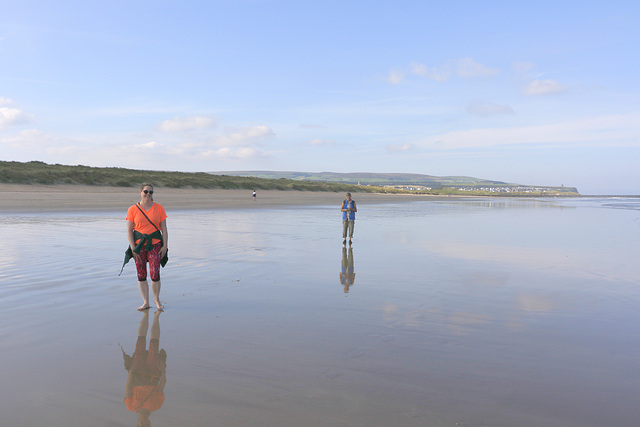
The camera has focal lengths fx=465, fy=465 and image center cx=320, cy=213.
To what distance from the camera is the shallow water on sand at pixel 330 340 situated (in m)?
3.66

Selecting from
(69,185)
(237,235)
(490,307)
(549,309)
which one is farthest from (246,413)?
(69,185)

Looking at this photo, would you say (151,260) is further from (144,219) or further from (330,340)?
(330,340)

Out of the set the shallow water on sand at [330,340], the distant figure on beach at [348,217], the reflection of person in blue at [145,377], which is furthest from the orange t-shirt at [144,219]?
the distant figure on beach at [348,217]

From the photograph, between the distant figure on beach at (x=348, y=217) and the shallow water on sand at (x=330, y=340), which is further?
the distant figure on beach at (x=348, y=217)

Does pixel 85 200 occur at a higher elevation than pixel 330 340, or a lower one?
higher

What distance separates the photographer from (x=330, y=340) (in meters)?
5.23

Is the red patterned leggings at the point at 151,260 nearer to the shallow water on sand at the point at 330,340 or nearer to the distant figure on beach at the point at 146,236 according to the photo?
the distant figure on beach at the point at 146,236

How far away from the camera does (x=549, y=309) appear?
22.4 feet

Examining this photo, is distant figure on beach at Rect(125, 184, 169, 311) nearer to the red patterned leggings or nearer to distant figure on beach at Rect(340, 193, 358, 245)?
the red patterned leggings

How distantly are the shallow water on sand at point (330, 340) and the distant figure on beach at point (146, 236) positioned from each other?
0.41 m

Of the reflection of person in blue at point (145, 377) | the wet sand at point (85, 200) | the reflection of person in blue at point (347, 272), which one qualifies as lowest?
the reflection of person in blue at point (145, 377)

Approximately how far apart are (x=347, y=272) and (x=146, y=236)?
14.4ft

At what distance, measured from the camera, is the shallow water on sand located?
3656 millimetres

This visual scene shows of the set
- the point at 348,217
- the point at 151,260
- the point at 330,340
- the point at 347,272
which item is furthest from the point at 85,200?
the point at 330,340
